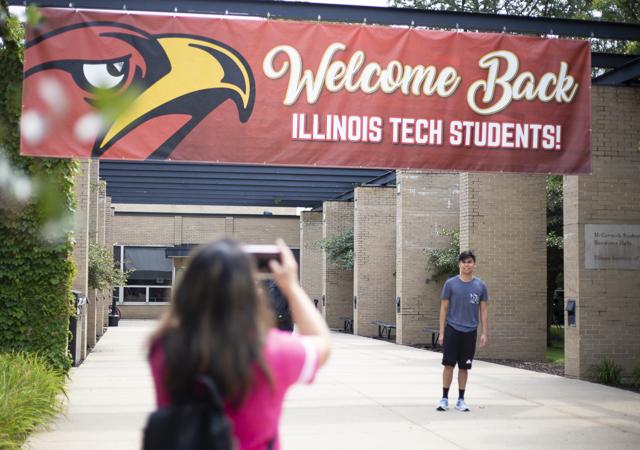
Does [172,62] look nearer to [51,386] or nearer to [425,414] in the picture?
[51,386]

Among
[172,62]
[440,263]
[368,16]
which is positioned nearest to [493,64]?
[368,16]

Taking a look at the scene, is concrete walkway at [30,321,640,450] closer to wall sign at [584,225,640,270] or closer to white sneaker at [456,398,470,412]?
white sneaker at [456,398,470,412]

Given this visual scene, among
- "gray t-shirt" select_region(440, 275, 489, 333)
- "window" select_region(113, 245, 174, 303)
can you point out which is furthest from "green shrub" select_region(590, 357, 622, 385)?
"window" select_region(113, 245, 174, 303)

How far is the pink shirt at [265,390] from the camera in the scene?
249cm

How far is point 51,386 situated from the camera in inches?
375

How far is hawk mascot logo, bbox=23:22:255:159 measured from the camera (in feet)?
32.2

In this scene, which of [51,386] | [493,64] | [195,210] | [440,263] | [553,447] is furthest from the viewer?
[195,210]

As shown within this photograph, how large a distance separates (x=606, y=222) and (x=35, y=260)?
8651mm

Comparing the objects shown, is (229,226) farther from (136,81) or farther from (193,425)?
(193,425)

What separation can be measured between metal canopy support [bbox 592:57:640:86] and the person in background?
12.5 metres

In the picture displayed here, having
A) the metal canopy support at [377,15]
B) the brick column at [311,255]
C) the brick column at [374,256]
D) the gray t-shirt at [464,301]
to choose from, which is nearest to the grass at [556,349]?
the brick column at [374,256]

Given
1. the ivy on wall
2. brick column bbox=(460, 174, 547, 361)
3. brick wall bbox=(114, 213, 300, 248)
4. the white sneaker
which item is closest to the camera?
the white sneaker

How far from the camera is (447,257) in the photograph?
2258cm

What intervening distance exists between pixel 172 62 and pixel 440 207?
47.2 feet
